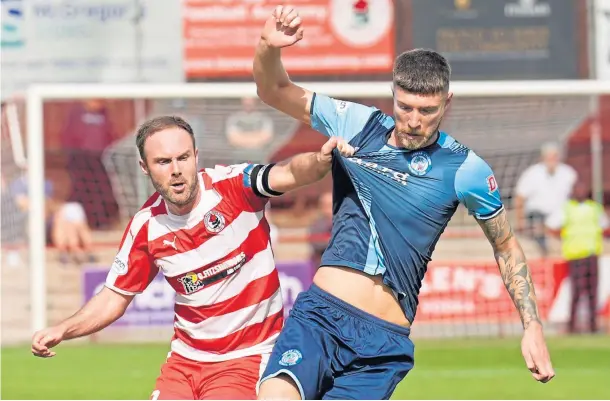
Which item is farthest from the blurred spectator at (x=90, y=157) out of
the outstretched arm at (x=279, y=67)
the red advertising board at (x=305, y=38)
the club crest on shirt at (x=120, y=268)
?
the outstretched arm at (x=279, y=67)

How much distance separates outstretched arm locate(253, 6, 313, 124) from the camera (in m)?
4.93

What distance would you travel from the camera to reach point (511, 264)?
16.7ft

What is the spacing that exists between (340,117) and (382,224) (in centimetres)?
50

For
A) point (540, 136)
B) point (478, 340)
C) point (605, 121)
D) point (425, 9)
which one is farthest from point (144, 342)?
point (605, 121)

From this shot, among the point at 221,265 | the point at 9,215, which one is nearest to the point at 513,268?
the point at 221,265

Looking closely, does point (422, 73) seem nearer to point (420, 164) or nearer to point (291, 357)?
point (420, 164)

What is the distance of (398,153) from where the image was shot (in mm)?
5027

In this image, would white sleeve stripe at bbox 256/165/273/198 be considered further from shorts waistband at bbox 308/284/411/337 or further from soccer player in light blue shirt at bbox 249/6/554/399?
shorts waistband at bbox 308/284/411/337

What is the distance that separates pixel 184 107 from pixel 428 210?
9.09 meters

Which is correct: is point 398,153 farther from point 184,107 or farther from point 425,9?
point 425,9

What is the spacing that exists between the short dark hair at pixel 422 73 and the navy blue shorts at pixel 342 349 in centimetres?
93

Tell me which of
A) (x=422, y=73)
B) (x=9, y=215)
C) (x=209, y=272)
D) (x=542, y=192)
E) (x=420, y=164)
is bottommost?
(x=542, y=192)

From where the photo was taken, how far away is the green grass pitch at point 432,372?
32.4 ft

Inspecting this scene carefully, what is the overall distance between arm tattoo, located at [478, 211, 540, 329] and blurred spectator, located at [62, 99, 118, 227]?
9.42m
